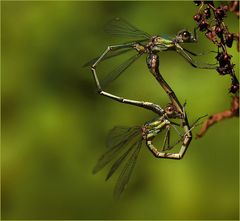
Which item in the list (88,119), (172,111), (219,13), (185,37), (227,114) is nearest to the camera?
(227,114)

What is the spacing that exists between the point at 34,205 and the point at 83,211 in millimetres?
426

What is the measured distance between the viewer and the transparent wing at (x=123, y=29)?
3.15 m

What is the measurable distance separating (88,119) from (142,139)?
2141mm

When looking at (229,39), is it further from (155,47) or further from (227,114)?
(155,47)

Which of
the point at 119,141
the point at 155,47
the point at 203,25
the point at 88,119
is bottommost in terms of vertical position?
the point at 88,119

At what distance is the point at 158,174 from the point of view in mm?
5004

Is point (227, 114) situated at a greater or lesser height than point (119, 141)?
greater

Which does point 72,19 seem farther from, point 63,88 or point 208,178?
point 208,178

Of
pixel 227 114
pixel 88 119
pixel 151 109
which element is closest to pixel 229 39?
pixel 227 114

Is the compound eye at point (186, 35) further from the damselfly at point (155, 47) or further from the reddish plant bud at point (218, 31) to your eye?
the reddish plant bud at point (218, 31)

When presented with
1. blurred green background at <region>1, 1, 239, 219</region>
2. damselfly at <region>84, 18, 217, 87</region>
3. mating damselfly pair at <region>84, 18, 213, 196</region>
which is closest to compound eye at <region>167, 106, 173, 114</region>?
mating damselfly pair at <region>84, 18, 213, 196</region>

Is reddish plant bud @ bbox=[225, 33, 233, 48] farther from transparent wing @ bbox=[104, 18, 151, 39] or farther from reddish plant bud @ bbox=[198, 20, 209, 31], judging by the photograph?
transparent wing @ bbox=[104, 18, 151, 39]

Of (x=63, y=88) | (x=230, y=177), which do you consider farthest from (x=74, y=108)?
(x=230, y=177)

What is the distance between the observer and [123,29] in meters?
3.28
